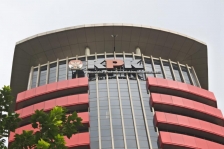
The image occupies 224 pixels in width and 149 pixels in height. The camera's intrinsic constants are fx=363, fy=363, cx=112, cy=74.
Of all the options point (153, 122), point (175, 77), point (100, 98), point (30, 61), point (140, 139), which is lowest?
point (140, 139)

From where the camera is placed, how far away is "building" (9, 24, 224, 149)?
3803cm

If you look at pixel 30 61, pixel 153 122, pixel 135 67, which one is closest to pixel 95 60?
pixel 135 67

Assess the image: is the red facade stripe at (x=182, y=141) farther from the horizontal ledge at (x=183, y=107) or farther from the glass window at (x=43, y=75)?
the glass window at (x=43, y=75)

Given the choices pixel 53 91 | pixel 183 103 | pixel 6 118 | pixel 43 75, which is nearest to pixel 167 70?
pixel 183 103

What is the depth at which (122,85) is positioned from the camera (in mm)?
43469

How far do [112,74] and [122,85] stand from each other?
2.70m

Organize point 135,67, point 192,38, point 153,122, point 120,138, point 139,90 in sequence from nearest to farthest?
point 120,138, point 153,122, point 139,90, point 135,67, point 192,38

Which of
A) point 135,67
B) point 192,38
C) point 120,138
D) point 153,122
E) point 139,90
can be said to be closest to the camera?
point 120,138

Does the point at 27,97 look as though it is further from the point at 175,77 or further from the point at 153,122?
the point at 175,77

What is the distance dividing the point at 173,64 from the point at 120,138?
57.6 ft

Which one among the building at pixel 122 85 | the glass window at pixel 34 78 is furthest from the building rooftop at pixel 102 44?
the glass window at pixel 34 78

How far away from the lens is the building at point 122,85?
38.0 meters

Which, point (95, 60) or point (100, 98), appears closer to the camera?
point (100, 98)

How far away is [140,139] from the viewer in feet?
121
